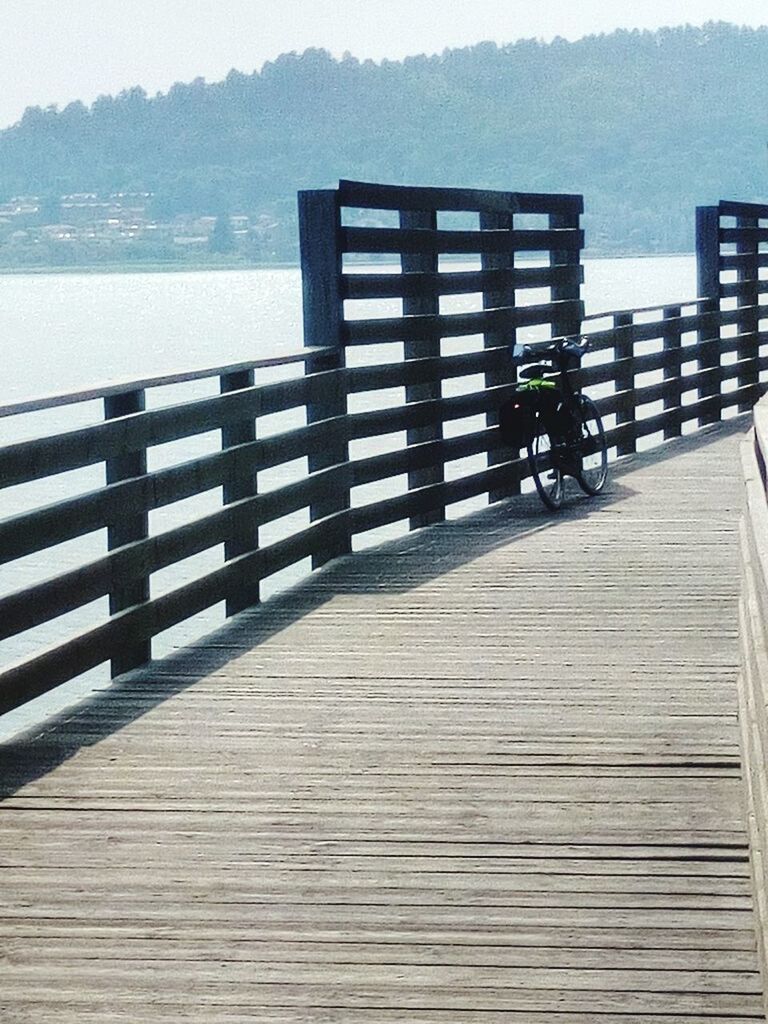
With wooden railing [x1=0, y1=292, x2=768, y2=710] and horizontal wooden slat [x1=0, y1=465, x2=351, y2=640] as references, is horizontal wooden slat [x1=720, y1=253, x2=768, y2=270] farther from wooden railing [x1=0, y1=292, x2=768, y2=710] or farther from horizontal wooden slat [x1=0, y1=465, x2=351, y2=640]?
horizontal wooden slat [x1=0, y1=465, x2=351, y2=640]

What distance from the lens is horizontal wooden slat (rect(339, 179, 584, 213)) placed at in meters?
9.88

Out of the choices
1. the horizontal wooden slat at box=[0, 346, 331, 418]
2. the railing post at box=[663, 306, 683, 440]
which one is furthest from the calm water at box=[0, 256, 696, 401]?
Result: the railing post at box=[663, 306, 683, 440]

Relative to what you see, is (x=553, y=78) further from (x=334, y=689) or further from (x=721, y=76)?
(x=334, y=689)

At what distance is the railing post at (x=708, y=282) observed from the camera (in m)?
17.6

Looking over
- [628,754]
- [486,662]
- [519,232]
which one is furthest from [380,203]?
[628,754]

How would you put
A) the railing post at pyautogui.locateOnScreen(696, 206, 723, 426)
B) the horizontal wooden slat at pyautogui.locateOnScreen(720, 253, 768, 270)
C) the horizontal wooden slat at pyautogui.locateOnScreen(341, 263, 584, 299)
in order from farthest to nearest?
the horizontal wooden slat at pyautogui.locateOnScreen(720, 253, 768, 270), the railing post at pyautogui.locateOnScreen(696, 206, 723, 426), the horizontal wooden slat at pyautogui.locateOnScreen(341, 263, 584, 299)

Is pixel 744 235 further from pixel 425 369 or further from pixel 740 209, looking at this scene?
pixel 425 369

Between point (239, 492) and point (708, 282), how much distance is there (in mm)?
10186

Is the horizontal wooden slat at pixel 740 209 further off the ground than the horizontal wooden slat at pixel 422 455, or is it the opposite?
the horizontal wooden slat at pixel 740 209

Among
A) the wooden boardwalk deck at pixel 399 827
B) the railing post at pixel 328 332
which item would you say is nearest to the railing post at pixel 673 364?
the railing post at pixel 328 332

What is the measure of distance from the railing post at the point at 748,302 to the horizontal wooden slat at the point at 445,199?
5.76m

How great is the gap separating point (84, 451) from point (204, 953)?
276 centimetres

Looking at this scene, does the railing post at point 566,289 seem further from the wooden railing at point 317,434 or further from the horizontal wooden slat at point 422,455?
the horizontal wooden slat at point 422,455

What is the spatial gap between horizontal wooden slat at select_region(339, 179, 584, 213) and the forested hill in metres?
99.1
